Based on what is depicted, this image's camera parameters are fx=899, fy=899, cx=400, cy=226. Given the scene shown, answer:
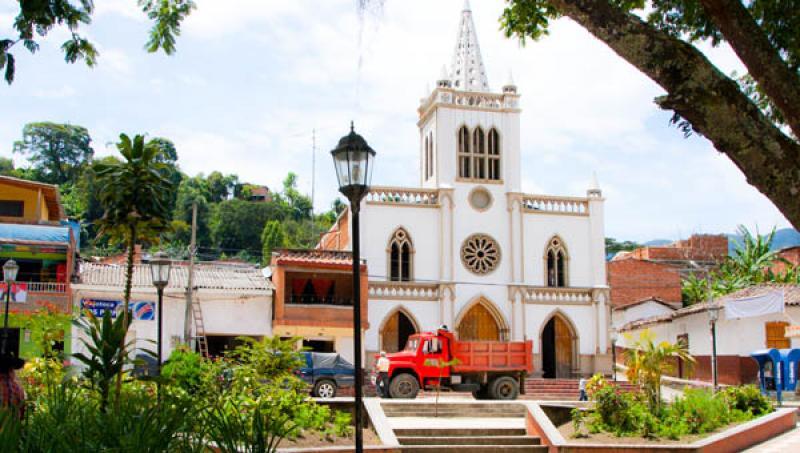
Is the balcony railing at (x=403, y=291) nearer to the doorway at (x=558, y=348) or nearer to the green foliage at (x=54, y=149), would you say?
the doorway at (x=558, y=348)

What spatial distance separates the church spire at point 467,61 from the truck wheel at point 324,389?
1813cm

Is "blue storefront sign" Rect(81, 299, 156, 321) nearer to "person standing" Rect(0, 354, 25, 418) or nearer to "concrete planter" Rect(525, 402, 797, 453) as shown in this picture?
"concrete planter" Rect(525, 402, 797, 453)

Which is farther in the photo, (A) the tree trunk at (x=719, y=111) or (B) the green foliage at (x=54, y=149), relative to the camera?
(B) the green foliage at (x=54, y=149)

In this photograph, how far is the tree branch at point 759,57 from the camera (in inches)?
215

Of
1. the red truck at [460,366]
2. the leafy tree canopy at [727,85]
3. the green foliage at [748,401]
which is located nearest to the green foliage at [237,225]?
the red truck at [460,366]

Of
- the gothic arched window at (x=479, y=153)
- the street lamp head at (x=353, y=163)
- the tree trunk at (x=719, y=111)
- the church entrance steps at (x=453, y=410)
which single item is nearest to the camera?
the tree trunk at (x=719, y=111)

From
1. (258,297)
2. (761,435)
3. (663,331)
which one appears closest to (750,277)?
(663,331)

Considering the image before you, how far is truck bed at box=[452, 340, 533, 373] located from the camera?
25312 mm

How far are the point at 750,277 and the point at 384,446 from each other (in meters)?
33.1

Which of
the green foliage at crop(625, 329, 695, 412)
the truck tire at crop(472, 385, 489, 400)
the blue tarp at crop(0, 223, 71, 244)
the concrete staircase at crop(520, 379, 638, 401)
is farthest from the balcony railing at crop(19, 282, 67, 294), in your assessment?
the green foliage at crop(625, 329, 695, 412)

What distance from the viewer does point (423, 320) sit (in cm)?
3519

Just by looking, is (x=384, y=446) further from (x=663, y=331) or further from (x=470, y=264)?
(x=663, y=331)

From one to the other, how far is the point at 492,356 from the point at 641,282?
24782 mm

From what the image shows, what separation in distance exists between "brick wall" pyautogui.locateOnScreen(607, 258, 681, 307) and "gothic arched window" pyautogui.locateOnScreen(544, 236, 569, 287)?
37.8 feet
